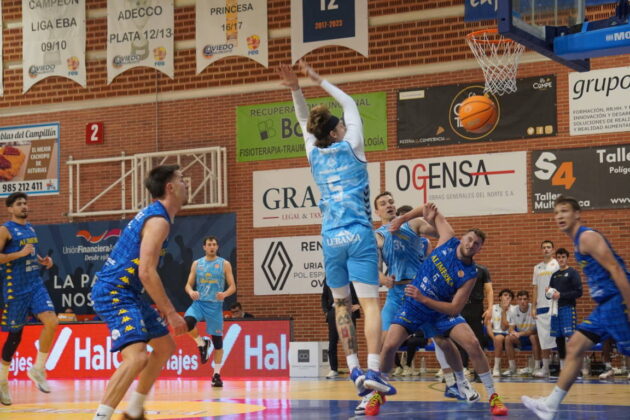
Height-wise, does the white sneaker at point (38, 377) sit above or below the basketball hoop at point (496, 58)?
below

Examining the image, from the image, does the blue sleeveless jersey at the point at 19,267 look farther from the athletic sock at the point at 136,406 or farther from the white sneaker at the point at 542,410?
the white sneaker at the point at 542,410

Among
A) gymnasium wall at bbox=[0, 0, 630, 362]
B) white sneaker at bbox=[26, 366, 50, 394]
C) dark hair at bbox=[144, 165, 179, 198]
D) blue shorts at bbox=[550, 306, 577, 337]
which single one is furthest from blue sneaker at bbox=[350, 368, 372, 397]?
gymnasium wall at bbox=[0, 0, 630, 362]

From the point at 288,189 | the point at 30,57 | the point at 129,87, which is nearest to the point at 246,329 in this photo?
the point at 288,189

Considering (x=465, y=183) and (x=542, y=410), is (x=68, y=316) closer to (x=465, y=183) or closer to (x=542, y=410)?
(x=465, y=183)

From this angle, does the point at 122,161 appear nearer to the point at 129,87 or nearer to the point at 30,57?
the point at 129,87

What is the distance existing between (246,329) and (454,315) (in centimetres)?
828

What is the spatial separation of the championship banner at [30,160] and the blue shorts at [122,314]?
15673 millimetres

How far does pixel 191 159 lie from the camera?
20578mm

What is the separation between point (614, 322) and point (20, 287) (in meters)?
7.03

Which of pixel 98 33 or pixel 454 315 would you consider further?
pixel 98 33

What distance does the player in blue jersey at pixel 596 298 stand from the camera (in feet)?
24.3

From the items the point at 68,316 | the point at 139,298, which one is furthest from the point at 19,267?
the point at 68,316

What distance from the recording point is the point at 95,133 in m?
21.5

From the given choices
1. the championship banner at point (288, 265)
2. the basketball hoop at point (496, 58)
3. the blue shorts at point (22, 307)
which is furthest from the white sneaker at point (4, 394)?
the basketball hoop at point (496, 58)
